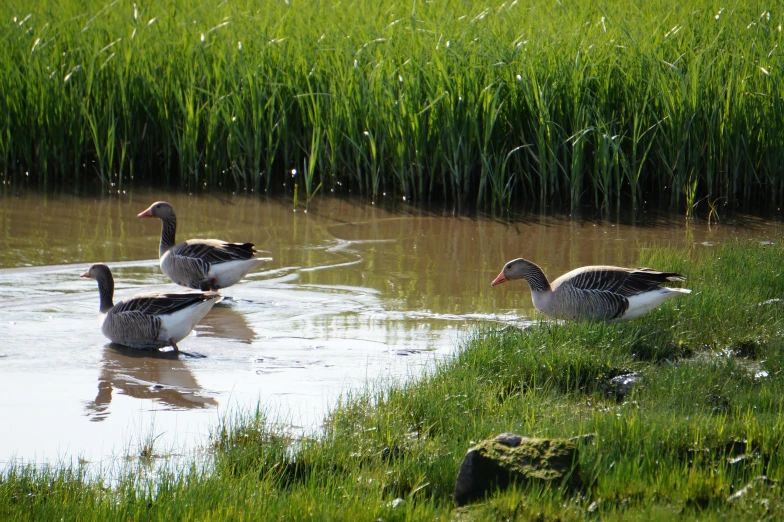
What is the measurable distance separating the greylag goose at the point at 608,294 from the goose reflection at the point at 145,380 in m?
2.92

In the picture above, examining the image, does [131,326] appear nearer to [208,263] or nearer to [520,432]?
[208,263]

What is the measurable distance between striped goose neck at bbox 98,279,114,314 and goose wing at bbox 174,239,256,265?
1.23 meters

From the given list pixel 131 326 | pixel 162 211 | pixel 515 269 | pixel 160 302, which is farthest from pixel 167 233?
pixel 515 269

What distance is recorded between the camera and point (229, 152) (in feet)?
45.6

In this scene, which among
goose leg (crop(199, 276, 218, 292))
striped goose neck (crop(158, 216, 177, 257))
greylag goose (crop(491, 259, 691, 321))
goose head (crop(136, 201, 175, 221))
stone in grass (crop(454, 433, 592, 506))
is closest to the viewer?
stone in grass (crop(454, 433, 592, 506))

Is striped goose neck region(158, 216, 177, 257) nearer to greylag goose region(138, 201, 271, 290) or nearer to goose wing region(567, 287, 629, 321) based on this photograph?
greylag goose region(138, 201, 271, 290)

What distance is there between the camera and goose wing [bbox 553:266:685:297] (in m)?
7.48

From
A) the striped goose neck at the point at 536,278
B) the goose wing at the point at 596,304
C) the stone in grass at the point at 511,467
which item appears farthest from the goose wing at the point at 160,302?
the stone in grass at the point at 511,467

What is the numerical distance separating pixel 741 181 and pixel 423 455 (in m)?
9.82

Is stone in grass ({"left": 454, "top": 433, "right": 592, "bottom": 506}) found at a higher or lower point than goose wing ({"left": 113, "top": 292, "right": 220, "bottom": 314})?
lower

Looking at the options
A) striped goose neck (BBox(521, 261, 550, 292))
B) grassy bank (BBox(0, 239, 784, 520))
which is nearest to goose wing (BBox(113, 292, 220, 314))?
grassy bank (BBox(0, 239, 784, 520))

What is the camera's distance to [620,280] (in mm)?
7551

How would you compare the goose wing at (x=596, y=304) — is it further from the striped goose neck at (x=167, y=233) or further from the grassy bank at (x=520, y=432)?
the striped goose neck at (x=167, y=233)

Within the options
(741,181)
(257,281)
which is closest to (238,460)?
(257,281)
